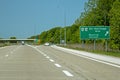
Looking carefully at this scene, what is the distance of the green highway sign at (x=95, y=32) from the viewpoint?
56.0 metres

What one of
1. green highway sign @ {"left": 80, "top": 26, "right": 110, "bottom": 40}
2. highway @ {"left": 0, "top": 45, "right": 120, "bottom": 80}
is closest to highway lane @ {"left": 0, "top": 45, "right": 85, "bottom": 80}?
highway @ {"left": 0, "top": 45, "right": 120, "bottom": 80}

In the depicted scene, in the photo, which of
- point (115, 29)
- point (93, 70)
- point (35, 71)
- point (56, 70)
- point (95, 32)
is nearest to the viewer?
point (35, 71)

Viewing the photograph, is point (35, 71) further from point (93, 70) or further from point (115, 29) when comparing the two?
point (115, 29)

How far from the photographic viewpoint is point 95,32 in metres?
56.6

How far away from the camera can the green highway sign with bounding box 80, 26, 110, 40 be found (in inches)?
2204

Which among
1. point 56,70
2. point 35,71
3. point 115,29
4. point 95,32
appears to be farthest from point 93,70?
point 115,29

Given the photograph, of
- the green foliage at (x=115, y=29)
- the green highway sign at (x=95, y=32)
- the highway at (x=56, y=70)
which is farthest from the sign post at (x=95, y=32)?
the highway at (x=56, y=70)

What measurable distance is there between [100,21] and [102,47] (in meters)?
8.49

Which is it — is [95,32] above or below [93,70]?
above

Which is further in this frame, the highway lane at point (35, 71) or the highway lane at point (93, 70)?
the highway lane at point (93, 70)

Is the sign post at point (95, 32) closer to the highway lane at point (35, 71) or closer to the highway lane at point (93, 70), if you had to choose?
the highway lane at point (93, 70)

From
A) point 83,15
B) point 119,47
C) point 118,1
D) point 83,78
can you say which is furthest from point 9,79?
point 83,15

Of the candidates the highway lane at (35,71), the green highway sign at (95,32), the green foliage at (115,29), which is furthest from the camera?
the green foliage at (115,29)

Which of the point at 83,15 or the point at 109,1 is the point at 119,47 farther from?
the point at 83,15
